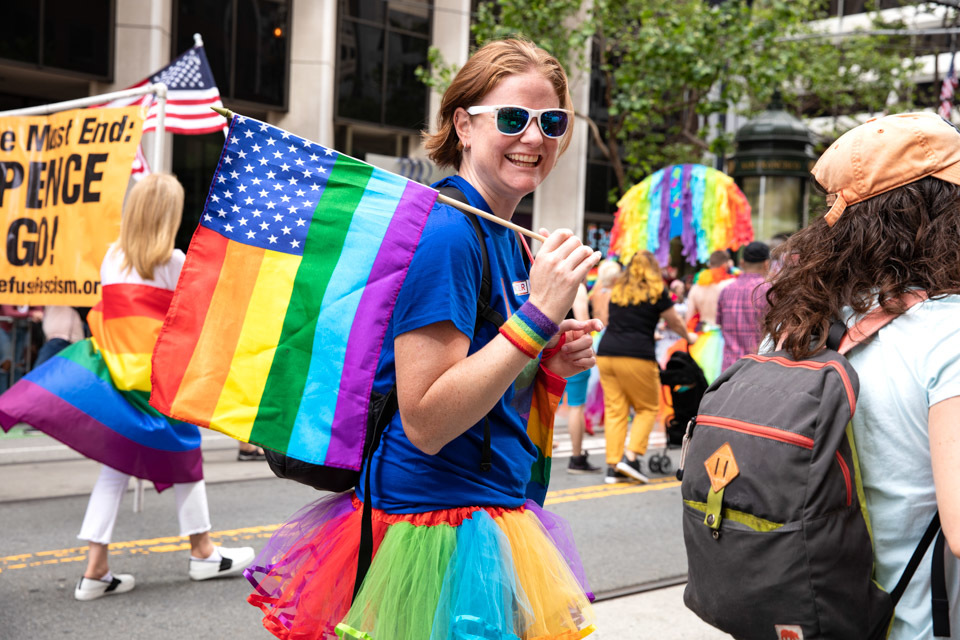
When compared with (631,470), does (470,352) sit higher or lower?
higher

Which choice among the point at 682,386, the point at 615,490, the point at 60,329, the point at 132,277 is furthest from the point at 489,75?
the point at 60,329

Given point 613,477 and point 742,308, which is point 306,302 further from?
point 742,308

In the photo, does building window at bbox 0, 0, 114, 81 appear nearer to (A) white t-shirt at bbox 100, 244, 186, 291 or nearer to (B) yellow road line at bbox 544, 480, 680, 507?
(A) white t-shirt at bbox 100, 244, 186, 291

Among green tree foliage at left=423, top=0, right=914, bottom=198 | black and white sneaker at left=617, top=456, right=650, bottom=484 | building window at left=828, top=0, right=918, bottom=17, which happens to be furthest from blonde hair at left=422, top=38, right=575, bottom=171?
building window at left=828, top=0, right=918, bottom=17

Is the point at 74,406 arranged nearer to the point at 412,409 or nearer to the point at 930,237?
Result: the point at 412,409

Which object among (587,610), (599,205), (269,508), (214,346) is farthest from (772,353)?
(599,205)

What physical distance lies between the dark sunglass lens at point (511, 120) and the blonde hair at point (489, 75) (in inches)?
3.0

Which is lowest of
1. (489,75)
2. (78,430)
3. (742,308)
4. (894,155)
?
(78,430)

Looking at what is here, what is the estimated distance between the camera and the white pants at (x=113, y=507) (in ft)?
15.9

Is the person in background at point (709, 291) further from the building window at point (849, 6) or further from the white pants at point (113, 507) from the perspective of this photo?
the building window at point (849, 6)

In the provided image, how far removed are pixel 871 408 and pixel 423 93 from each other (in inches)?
813

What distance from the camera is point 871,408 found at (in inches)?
70.8

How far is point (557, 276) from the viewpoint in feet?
6.32

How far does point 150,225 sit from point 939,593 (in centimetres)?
423
